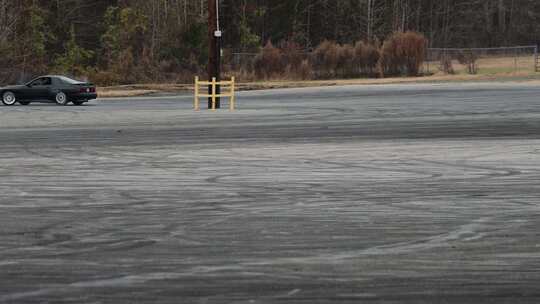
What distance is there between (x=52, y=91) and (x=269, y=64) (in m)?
29.1

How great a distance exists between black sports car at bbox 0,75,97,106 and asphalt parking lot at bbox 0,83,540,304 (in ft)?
56.6

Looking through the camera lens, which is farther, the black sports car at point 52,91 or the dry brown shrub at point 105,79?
the dry brown shrub at point 105,79

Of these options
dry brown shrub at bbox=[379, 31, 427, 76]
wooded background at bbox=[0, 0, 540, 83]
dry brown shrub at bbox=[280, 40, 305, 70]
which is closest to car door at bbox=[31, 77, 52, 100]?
wooded background at bbox=[0, 0, 540, 83]

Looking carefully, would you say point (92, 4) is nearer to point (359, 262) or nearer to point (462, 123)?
point (462, 123)

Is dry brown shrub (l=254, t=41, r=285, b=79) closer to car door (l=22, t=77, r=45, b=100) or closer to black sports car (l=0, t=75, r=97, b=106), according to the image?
black sports car (l=0, t=75, r=97, b=106)

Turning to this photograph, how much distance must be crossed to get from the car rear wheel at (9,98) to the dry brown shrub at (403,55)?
3189cm

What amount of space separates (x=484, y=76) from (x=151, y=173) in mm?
53036

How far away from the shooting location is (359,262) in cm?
1023

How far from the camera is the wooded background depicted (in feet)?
242

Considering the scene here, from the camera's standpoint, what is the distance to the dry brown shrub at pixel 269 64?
7544 cm

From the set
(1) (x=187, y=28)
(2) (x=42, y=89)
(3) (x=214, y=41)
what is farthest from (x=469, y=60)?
(3) (x=214, y=41)

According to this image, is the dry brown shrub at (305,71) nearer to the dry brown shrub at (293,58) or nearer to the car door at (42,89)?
the dry brown shrub at (293,58)

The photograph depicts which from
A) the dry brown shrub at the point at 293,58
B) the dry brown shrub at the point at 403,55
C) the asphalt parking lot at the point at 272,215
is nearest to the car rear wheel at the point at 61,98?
the asphalt parking lot at the point at 272,215

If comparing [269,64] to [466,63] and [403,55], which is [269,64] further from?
[466,63]
